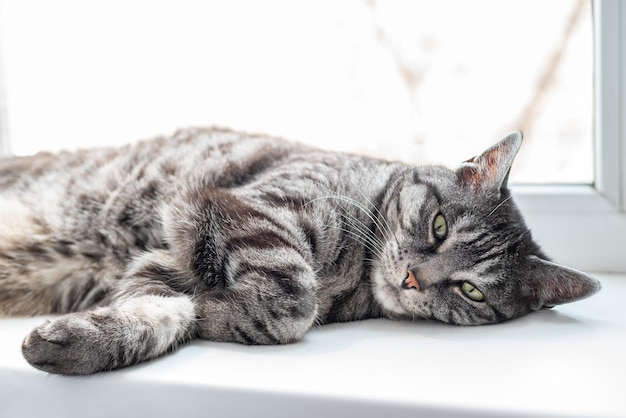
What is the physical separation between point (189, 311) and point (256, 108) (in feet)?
3.64

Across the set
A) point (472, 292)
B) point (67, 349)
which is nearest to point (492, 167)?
point (472, 292)

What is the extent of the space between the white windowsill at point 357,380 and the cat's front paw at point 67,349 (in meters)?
0.03

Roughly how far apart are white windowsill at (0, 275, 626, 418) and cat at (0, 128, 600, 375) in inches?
2.2

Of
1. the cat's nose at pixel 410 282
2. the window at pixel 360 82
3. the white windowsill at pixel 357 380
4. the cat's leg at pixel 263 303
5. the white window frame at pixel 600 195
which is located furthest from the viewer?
the window at pixel 360 82

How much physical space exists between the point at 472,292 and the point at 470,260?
71 mm

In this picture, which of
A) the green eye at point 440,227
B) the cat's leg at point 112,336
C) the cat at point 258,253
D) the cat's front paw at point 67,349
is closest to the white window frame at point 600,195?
the cat at point 258,253

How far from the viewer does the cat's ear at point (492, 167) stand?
53.9 inches

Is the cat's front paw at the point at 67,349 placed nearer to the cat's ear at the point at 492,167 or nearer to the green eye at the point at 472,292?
Result: the green eye at the point at 472,292

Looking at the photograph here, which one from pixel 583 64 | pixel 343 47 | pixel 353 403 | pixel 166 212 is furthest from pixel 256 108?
pixel 353 403

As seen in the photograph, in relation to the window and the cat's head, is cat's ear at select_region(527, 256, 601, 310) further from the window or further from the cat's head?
the window

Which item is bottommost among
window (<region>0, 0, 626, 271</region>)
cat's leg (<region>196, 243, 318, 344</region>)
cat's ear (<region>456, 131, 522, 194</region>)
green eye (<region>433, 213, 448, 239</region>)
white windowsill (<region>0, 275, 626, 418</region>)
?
white windowsill (<region>0, 275, 626, 418</region>)

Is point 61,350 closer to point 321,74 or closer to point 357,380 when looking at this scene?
point 357,380

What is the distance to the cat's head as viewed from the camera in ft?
4.39

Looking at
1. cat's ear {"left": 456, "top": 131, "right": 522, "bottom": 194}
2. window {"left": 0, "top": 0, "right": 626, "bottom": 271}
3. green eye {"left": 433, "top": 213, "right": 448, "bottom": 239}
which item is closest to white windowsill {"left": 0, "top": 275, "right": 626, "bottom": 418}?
green eye {"left": 433, "top": 213, "right": 448, "bottom": 239}
